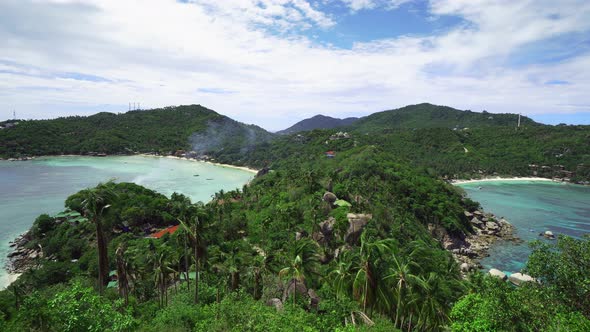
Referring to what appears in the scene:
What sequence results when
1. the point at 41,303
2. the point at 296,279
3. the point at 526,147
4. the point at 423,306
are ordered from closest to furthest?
the point at 41,303, the point at 423,306, the point at 296,279, the point at 526,147

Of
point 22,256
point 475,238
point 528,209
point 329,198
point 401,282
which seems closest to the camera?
point 401,282

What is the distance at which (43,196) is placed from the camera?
9756cm

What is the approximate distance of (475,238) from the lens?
250 feet

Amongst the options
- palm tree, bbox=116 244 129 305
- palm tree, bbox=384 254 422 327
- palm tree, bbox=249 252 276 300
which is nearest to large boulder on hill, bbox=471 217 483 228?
palm tree, bbox=249 252 276 300

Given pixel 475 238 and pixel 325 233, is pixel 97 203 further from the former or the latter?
pixel 475 238

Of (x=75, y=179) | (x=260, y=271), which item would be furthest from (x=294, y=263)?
(x=75, y=179)

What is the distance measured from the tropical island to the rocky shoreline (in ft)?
1.55

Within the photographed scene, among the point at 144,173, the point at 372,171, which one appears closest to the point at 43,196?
the point at 144,173

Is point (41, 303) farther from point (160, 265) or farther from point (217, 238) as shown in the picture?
point (217, 238)

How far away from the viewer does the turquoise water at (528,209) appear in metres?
68.8

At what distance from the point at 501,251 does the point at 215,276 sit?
6535 centimetres

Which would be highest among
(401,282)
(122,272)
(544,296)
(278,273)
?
(544,296)

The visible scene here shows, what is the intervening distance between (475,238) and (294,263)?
67154 millimetres

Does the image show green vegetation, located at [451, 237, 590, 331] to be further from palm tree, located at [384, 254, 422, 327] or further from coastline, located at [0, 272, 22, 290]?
coastline, located at [0, 272, 22, 290]
